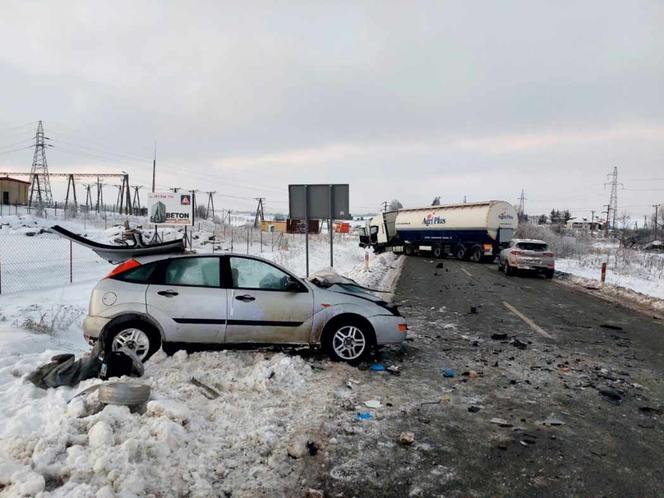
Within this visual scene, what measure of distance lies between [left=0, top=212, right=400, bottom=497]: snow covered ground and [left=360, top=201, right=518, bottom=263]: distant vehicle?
82.6 ft

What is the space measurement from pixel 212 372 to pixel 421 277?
1527cm

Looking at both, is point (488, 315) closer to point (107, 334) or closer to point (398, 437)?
point (398, 437)

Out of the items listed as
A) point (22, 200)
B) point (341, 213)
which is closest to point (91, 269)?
point (341, 213)

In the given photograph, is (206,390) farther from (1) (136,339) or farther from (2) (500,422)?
(2) (500,422)

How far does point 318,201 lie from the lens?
534 inches

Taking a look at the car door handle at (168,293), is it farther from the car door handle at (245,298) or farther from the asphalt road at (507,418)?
the asphalt road at (507,418)

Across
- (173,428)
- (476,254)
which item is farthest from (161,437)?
(476,254)

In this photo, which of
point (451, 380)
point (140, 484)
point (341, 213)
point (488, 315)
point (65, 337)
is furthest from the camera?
point (341, 213)

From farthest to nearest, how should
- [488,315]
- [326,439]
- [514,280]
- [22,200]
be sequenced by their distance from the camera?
[22,200] → [514,280] → [488,315] → [326,439]

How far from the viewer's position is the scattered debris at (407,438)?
13.8 ft

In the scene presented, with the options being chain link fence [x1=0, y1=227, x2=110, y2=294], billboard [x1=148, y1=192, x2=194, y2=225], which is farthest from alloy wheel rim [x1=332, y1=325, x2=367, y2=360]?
billboard [x1=148, y1=192, x2=194, y2=225]

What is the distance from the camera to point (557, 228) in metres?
63.2

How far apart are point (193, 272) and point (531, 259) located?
17620 mm

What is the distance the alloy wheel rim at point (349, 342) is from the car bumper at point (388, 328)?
0.80ft
